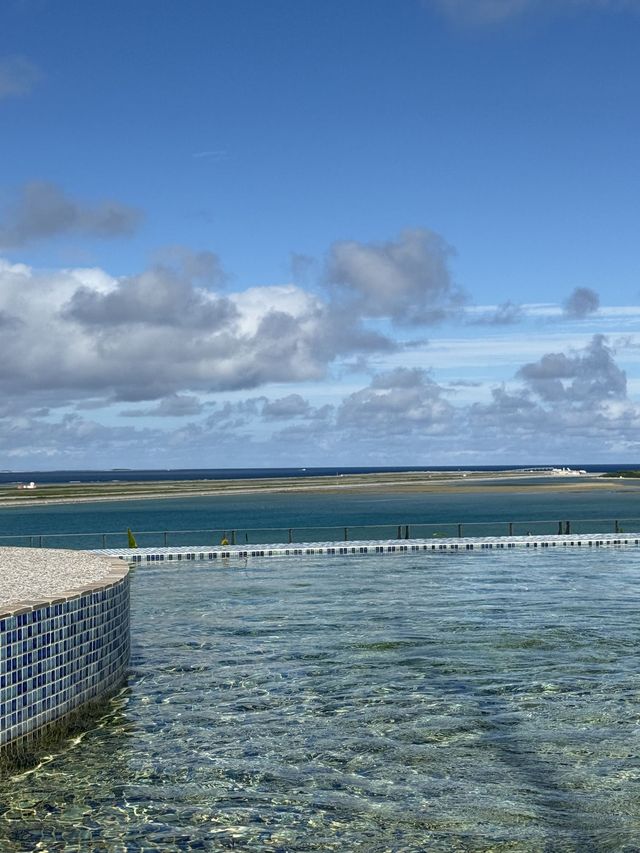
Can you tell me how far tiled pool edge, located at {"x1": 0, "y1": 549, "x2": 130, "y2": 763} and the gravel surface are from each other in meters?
0.29

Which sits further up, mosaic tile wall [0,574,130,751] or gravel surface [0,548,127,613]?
gravel surface [0,548,127,613]

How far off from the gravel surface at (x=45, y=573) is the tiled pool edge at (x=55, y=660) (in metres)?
0.29

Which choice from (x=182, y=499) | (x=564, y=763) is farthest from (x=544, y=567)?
(x=182, y=499)

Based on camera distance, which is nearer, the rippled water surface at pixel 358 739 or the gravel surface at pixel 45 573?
the rippled water surface at pixel 358 739

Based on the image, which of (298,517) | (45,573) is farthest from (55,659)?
(298,517)

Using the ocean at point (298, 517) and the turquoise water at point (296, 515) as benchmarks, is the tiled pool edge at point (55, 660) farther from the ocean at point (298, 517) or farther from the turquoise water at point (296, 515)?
the turquoise water at point (296, 515)

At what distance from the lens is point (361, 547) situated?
4091 centimetres

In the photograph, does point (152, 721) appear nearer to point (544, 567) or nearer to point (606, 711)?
point (606, 711)

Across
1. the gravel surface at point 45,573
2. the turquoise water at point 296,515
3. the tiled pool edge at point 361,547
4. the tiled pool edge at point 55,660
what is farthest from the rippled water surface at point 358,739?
the turquoise water at point 296,515

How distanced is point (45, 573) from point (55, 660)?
192 inches

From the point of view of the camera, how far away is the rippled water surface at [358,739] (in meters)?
10.2

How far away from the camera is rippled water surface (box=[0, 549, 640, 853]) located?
33.4ft

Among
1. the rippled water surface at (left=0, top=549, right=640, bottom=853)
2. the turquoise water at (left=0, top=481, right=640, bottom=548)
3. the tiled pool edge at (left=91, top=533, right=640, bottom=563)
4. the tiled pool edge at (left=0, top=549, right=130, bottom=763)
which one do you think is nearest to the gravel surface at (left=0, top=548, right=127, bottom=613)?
the tiled pool edge at (left=0, top=549, right=130, bottom=763)

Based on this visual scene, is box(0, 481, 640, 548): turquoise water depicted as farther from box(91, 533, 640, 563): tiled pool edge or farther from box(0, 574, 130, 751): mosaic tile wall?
box(0, 574, 130, 751): mosaic tile wall
